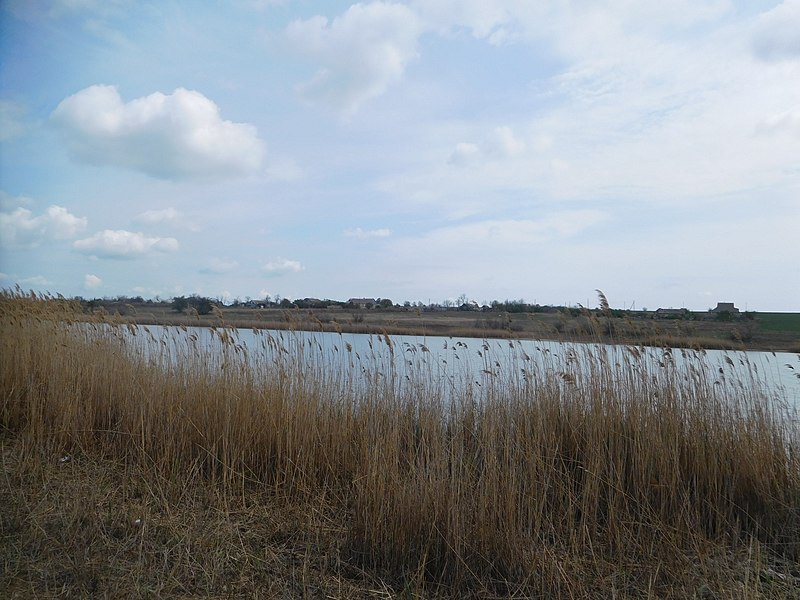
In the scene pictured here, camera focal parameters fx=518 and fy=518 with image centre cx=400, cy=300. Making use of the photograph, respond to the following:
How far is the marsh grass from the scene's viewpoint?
3.07 m

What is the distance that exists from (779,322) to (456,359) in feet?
Result: 13.2

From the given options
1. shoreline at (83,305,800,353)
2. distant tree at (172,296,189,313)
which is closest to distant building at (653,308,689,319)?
shoreline at (83,305,800,353)

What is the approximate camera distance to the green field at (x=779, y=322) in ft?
19.8

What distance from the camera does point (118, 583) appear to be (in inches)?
109

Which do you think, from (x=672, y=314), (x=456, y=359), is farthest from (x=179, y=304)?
(x=672, y=314)

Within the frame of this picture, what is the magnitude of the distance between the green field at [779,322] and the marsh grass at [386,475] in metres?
1.25

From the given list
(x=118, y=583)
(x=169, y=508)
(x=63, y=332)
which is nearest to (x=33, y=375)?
(x=63, y=332)

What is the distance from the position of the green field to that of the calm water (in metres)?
0.35

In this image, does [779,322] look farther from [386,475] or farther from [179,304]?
[179,304]

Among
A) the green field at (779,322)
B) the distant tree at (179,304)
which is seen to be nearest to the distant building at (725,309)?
the green field at (779,322)

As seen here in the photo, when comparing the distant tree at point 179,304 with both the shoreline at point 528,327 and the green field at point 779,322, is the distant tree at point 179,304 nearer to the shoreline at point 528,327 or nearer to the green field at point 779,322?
the shoreline at point 528,327

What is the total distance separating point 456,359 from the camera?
19.9 feet

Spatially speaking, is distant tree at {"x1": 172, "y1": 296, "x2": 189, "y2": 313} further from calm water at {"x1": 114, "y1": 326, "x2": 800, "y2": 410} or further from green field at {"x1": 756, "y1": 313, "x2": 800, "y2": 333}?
green field at {"x1": 756, "y1": 313, "x2": 800, "y2": 333}

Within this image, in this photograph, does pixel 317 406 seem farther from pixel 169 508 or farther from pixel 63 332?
pixel 63 332
